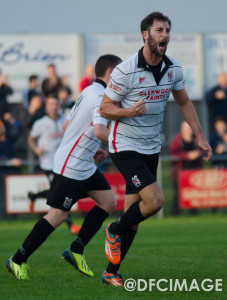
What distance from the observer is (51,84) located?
19.2 metres

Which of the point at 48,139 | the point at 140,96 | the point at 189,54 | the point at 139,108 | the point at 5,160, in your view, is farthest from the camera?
the point at 189,54

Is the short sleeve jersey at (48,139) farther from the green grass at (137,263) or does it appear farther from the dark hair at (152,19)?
the dark hair at (152,19)

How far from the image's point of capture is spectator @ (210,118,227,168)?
18.2 metres

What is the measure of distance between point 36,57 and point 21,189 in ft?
19.8

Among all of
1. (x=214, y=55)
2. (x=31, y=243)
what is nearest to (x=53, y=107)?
(x=31, y=243)

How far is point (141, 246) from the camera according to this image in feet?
39.4

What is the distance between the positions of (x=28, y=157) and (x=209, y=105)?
5281 millimetres

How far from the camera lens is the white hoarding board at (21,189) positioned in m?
16.8

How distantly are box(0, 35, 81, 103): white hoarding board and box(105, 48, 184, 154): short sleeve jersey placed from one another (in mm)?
13792

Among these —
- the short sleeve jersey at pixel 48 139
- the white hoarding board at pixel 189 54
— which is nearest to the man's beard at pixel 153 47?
the short sleeve jersey at pixel 48 139

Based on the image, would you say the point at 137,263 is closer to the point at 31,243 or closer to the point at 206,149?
the point at 31,243

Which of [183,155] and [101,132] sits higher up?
[101,132]

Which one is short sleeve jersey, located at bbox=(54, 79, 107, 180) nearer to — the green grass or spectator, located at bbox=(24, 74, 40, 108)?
the green grass

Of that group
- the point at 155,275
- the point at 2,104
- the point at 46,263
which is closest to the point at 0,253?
the point at 46,263
